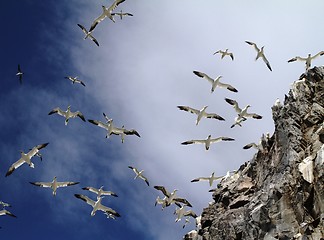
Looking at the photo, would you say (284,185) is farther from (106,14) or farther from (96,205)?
(106,14)

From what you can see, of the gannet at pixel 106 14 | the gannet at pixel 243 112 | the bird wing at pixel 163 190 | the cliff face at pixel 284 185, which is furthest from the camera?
the bird wing at pixel 163 190

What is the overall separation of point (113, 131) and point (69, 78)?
7618mm

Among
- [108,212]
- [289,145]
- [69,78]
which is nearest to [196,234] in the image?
[108,212]

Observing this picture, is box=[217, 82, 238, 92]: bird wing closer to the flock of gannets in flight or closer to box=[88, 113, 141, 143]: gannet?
the flock of gannets in flight

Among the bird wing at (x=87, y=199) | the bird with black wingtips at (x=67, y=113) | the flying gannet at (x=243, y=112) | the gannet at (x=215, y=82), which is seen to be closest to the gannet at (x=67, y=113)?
the bird with black wingtips at (x=67, y=113)

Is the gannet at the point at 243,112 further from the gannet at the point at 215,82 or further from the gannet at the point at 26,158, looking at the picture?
the gannet at the point at 26,158

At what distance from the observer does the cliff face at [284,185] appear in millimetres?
39225

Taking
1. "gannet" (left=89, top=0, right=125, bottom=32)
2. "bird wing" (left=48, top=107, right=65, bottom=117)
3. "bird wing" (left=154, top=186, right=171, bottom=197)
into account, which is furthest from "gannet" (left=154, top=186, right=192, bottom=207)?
"gannet" (left=89, top=0, right=125, bottom=32)

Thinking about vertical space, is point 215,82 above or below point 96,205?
above

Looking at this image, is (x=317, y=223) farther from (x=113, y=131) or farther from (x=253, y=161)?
(x=113, y=131)

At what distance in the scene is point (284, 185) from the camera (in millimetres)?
42062

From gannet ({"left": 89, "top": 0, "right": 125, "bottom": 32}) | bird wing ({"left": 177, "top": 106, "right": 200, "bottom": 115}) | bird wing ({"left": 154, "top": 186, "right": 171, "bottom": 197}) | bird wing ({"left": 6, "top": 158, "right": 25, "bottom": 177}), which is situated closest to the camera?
bird wing ({"left": 6, "top": 158, "right": 25, "bottom": 177})

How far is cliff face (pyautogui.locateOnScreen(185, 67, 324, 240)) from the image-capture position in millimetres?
39225

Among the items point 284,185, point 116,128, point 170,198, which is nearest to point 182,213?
point 170,198
